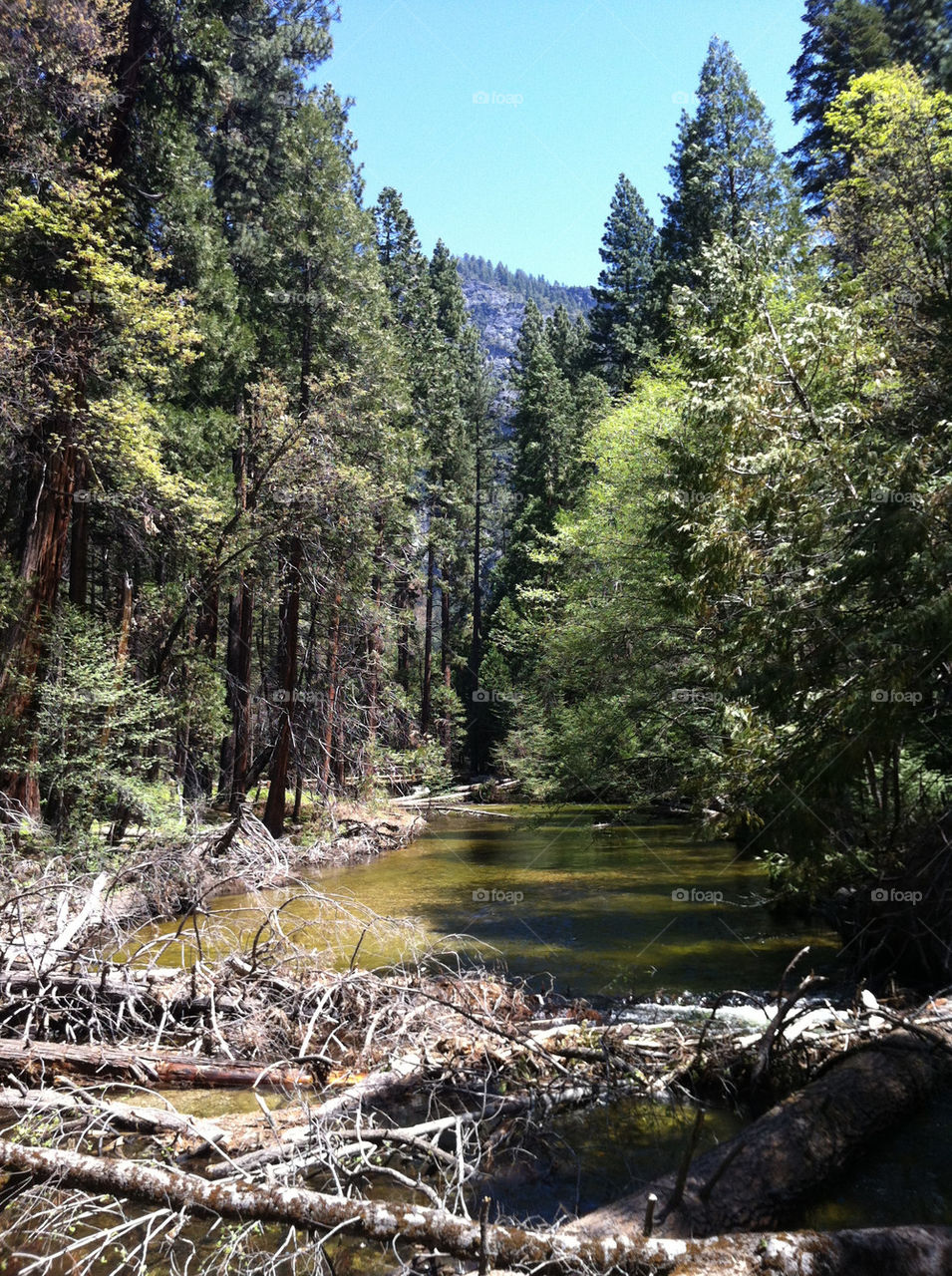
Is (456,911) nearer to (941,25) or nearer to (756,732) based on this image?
(756,732)

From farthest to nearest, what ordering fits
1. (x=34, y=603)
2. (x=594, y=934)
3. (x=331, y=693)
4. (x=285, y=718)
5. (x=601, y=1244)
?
(x=331, y=693) → (x=285, y=718) → (x=34, y=603) → (x=594, y=934) → (x=601, y=1244)

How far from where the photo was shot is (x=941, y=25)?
53.9 ft

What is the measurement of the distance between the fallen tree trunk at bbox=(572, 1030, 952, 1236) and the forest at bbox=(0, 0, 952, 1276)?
0.03 m

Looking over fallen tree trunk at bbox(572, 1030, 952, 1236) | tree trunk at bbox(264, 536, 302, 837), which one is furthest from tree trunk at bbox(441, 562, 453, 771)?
fallen tree trunk at bbox(572, 1030, 952, 1236)

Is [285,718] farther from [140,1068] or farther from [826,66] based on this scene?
[826,66]

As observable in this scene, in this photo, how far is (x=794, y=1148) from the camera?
4277 millimetres

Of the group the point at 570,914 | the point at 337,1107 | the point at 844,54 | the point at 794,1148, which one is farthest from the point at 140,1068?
the point at 844,54

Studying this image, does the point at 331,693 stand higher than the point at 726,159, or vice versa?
the point at 726,159

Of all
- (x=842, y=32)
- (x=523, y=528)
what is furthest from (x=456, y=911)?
(x=523, y=528)

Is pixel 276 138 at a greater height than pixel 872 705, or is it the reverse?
pixel 276 138

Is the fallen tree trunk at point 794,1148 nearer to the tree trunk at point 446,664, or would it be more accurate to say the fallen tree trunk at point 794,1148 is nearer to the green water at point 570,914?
the green water at point 570,914

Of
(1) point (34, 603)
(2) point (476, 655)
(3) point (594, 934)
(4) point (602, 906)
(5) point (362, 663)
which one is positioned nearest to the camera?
(3) point (594, 934)

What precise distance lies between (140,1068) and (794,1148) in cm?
420

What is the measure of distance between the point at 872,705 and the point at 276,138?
22700 millimetres
